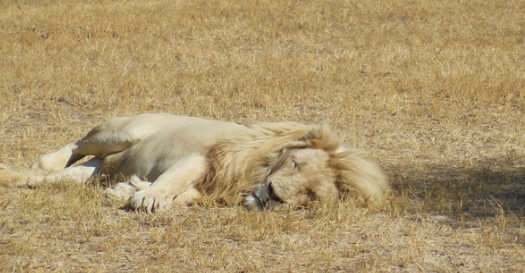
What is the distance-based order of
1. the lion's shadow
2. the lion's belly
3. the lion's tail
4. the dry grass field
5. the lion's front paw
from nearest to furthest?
the dry grass field < the lion's front paw < the lion's tail < the lion's shadow < the lion's belly

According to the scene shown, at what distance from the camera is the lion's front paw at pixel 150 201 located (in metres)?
5.79

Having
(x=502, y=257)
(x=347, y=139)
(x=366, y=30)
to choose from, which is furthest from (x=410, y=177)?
(x=366, y=30)

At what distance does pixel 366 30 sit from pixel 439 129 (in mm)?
5898

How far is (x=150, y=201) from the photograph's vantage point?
5.80 metres

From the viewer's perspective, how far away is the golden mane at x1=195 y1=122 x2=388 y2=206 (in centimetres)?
600

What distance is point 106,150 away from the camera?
7.18 meters

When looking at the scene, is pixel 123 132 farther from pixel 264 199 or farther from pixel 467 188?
pixel 467 188

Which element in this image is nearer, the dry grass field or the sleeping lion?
the dry grass field

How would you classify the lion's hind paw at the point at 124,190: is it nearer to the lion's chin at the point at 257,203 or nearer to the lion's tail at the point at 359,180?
the lion's chin at the point at 257,203

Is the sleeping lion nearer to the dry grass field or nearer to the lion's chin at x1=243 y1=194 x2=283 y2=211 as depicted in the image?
the lion's chin at x1=243 y1=194 x2=283 y2=211

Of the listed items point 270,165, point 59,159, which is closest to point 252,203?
point 270,165

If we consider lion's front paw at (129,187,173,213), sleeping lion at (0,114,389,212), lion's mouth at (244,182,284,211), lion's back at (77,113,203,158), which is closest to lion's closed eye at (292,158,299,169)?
sleeping lion at (0,114,389,212)

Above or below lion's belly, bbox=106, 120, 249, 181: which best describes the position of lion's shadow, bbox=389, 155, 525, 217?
below

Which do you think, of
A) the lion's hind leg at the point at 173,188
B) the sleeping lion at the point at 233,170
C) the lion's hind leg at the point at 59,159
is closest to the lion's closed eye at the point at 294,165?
the sleeping lion at the point at 233,170
